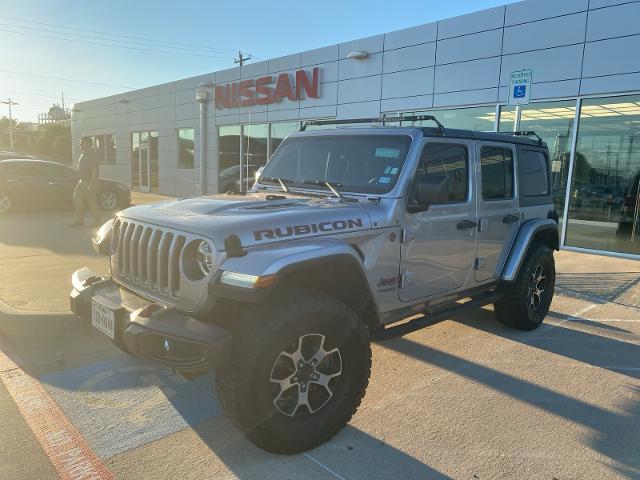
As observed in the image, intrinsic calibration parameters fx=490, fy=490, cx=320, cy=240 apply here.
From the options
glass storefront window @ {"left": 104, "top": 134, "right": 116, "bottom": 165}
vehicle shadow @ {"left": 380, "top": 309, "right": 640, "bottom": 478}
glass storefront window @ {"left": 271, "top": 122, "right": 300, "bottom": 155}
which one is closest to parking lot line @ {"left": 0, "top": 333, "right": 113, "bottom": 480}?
vehicle shadow @ {"left": 380, "top": 309, "right": 640, "bottom": 478}

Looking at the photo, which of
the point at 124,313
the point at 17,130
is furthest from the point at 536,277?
the point at 17,130

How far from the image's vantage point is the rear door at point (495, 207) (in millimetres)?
4316

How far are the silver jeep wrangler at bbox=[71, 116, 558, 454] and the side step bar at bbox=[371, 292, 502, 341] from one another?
0.6 inches

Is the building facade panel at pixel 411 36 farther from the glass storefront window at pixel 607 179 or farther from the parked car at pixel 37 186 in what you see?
the parked car at pixel 37 186

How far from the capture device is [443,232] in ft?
12.6

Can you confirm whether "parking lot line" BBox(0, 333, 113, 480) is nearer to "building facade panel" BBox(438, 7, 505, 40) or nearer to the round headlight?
the round headlight

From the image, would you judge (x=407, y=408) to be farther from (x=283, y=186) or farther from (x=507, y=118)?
(x=507, y=118)

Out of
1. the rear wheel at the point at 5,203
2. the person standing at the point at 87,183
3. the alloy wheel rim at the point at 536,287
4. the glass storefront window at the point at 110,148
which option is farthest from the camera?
the glass storefront window at the point at 110,148

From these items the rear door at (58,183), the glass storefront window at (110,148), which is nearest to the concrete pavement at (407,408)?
the rear door at (58,183)

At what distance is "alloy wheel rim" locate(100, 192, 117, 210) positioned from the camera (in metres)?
13.4

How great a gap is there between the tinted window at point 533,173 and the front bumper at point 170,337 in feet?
11.9

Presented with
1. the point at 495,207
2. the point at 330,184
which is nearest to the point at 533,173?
the point at 495,207

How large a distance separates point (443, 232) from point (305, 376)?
1682mm

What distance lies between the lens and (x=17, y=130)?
81438 millimetres
